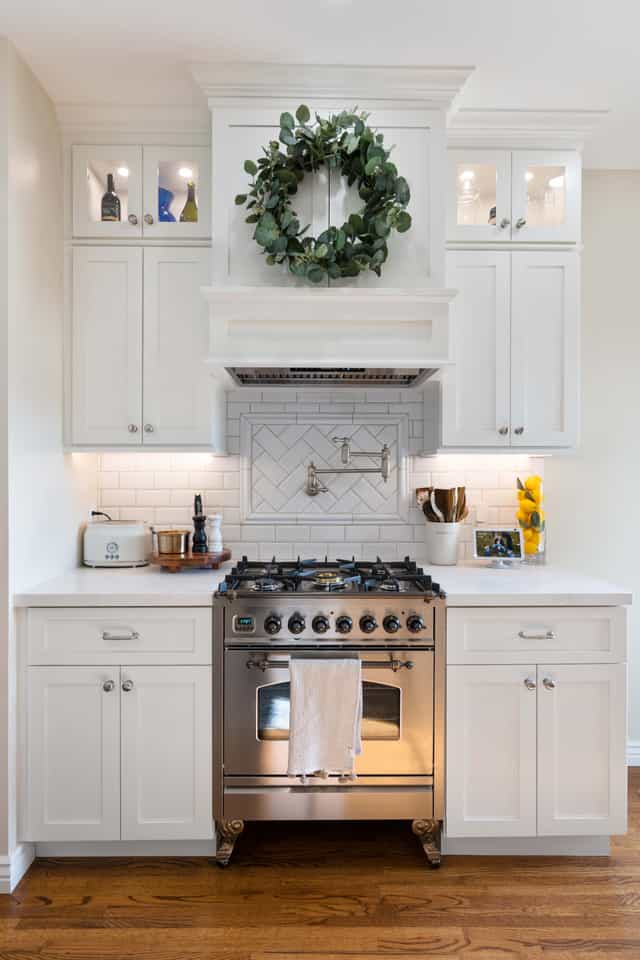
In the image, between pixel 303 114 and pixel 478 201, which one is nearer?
pixel 303 114

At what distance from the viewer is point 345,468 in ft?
10.2

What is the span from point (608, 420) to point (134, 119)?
2534 mm

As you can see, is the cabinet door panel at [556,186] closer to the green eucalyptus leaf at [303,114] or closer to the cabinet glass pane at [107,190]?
the green eucalyptus leaf at [303,114]

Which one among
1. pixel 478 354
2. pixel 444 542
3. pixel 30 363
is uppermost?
pixel 478 354

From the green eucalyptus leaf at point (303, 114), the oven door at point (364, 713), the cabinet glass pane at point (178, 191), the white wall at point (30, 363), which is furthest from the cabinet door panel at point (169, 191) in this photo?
the oven door at point (364, 713)

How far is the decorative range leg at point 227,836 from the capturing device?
2352mm

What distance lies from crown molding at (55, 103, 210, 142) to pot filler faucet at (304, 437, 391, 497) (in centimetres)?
147

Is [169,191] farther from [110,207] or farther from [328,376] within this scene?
[328,376]

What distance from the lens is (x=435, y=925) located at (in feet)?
6.82

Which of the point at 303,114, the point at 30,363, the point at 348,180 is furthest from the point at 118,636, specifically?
the point at 303,114

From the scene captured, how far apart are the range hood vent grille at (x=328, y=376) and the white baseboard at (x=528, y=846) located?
1817 mm

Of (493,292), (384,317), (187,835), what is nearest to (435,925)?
(187,835)

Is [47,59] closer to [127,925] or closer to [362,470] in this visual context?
[362,470]

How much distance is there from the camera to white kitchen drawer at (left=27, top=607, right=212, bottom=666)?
91.3 inches
